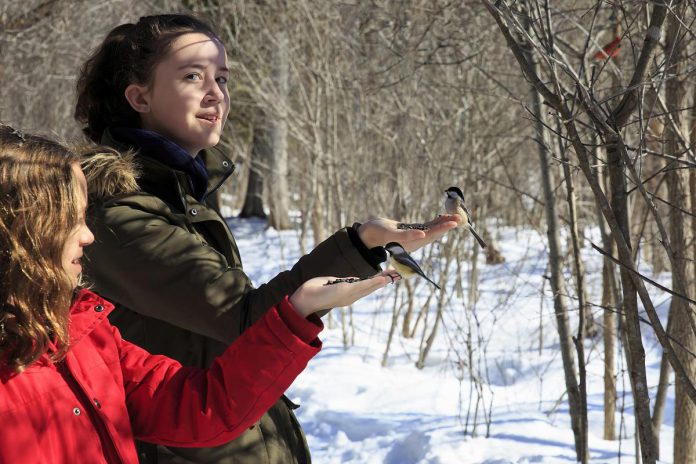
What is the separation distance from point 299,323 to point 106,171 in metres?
0.58

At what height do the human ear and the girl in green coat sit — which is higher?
the human ear

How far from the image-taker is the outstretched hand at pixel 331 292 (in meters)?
1.44

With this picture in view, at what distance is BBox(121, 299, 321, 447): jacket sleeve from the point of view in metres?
1.48

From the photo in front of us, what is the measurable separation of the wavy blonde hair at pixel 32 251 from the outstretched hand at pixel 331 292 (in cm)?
40

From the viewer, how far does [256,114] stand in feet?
44.4

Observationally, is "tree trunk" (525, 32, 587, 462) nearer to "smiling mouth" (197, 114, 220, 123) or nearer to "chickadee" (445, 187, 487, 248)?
"chickadee" (445, 187, 487, 248)

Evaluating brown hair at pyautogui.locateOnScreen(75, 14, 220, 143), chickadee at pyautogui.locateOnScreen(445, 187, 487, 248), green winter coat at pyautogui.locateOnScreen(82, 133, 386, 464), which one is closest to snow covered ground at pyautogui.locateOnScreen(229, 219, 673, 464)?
chickadee at pyautogui.locateOnScreen(445, 187, 487, 248)

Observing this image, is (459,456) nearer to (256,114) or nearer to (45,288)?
(45,288)

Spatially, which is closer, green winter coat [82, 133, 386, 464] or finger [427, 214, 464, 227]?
green winter coat [82, 133, 386, 464]

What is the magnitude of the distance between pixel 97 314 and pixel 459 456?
3.19 m

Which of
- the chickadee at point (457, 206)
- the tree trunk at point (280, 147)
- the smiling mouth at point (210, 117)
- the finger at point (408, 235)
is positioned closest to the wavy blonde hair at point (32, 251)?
the smiling mouth at point (210, 117)

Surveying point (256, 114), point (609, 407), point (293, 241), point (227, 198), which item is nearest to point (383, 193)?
point (609, 407)

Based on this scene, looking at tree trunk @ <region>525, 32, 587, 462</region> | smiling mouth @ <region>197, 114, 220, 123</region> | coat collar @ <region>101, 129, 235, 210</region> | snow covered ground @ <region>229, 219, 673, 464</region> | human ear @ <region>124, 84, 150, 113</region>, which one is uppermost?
human ear @ <region>124, 84, 150, 113</region>

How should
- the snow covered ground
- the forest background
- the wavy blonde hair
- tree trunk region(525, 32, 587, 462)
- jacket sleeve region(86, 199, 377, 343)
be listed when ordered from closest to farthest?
1. the wavy blonde hair
2. jacket sleeve region(86, 199, 377, 343)
3. the forest background
4. tree trunk region(525, 32, 587, 462)
5. the snow covered ground
